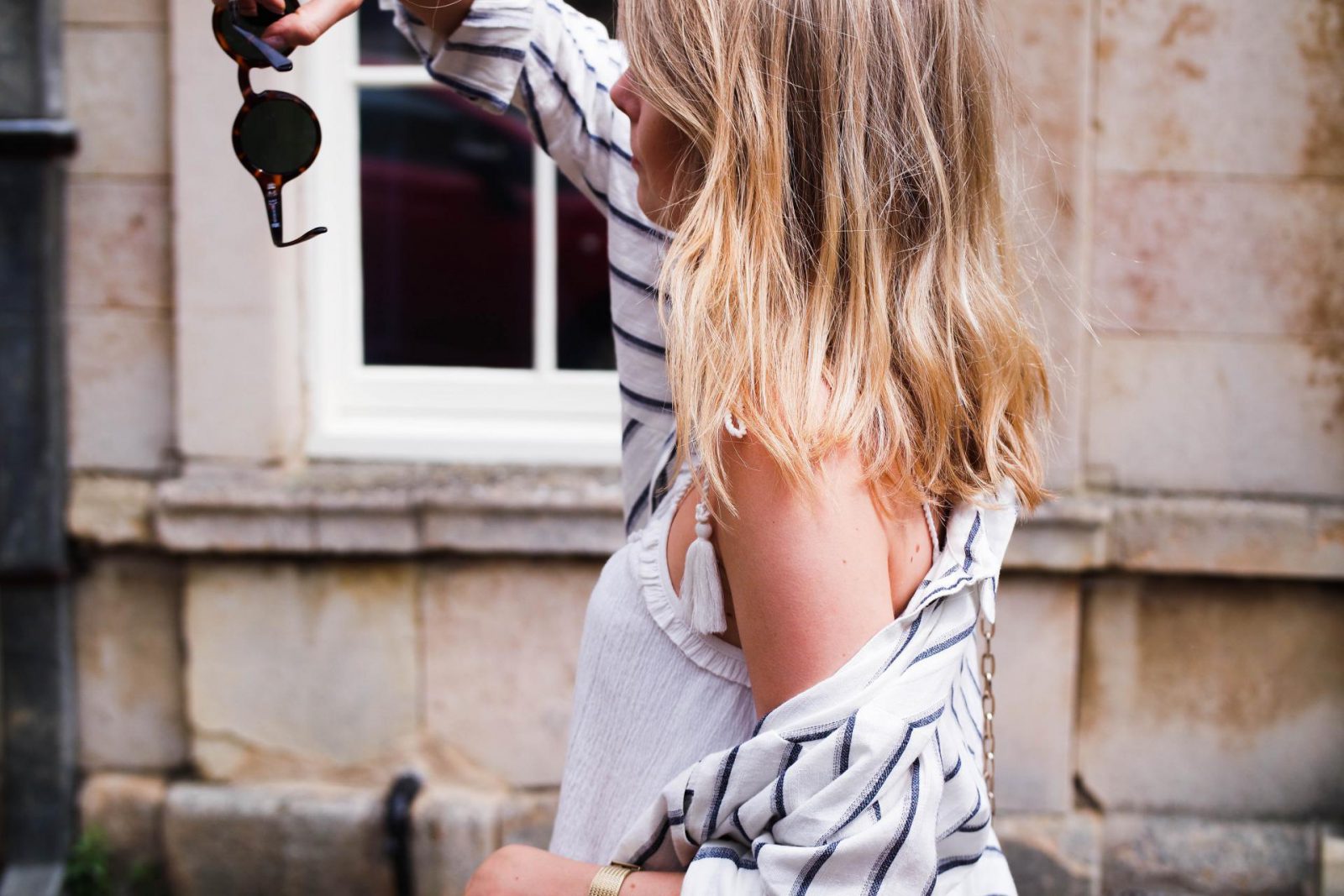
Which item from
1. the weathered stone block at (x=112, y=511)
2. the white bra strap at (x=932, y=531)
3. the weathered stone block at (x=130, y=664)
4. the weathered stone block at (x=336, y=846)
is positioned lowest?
the weathered stone block at (x=336, y=846)

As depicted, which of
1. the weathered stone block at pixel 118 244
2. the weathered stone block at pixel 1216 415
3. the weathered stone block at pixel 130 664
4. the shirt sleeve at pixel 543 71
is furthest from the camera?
the weathered stone block at pixel 130 664

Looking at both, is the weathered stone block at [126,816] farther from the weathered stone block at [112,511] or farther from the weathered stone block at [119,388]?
the weathered stone block at [119,388]

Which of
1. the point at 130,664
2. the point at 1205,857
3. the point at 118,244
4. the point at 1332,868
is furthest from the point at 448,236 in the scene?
the point at 1332,868

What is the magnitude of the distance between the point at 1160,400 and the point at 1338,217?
23.5 inches

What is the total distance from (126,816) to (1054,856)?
2398 mm

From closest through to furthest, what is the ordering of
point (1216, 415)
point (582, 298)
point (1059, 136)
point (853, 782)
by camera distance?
point (853, 782) → point (1059, 136) → point (1216, 415) → point (582, 298)

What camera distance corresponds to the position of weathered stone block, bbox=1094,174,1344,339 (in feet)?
A: 9.30

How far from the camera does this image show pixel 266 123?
3.67ft

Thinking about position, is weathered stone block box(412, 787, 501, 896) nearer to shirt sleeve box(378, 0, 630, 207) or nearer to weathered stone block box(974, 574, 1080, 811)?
weathered stone block box(974, 574, 1080, 811)

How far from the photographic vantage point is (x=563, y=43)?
4.91 ft

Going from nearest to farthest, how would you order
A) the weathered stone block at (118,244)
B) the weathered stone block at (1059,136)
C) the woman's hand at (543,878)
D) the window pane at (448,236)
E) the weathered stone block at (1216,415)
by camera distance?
the woman's hand at (543,878)
the weathered stone block at (1059,136)
the weathered stone block at (1216,415)
the weathered stone block at (118,244)
the window pane at (448,236)

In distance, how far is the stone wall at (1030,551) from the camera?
9.25ft

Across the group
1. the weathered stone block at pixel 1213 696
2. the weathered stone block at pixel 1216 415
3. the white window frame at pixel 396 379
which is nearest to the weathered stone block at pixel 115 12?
the white window frame at pixel 396 379

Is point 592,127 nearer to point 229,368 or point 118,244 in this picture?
point 229,368
